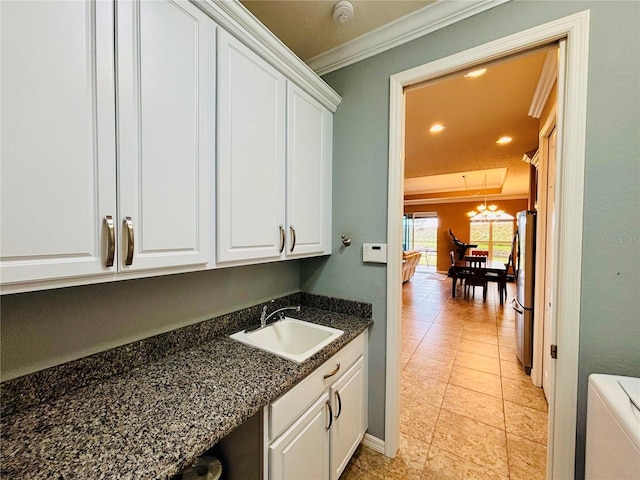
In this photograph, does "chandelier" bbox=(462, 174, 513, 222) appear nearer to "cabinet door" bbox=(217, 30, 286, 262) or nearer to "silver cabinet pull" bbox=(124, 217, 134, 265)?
"cabinet door" bbox=(217, 30, 286, 262)

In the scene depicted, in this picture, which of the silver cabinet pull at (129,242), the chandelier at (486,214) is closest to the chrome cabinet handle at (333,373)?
the silver cabinet pull at (129,242)

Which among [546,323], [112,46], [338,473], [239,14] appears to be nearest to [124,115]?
[112,46]

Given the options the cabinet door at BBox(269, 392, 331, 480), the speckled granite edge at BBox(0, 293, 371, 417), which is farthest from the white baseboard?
the speckled granite edge at BBox(0, 293, 371, 417)

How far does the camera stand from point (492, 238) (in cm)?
880

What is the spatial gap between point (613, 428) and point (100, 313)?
6.16 feet

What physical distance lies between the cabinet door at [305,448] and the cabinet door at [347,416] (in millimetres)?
68

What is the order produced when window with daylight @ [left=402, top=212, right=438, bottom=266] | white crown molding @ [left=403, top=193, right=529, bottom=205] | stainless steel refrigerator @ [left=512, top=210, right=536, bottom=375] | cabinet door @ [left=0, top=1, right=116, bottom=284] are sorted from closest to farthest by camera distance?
cabinet door @ [left=0, top=1, right=116, bottom=284]
stainless steel refrigerator @ [left=512, top=210, right=536, bottom=375]
white crown molding @ [left=403, top=193, right=529, bottom=205]
window with daylight @ [left=402, top=212, right=438, bottom=266]

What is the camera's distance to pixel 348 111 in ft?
5.82

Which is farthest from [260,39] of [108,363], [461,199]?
[461,199]

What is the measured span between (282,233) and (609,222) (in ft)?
4.73

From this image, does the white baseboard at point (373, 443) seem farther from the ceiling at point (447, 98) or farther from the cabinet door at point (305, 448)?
the ceiling at point (447, 98)

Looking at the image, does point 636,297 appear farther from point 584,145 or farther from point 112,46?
point 112,46

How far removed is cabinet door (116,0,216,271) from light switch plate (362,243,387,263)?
3.22 feet

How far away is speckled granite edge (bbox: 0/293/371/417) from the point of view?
2.77 feet
